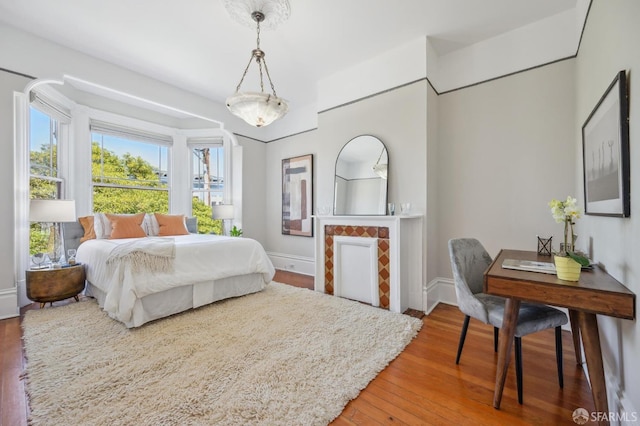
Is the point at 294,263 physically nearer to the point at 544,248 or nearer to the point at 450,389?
the point at 450,389

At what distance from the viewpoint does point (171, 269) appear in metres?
2.69

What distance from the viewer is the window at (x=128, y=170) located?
418 cm

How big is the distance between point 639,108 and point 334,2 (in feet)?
7.83

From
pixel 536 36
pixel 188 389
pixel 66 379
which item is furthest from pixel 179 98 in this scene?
pixel 536 36

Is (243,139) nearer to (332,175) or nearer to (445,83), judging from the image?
(332,175)

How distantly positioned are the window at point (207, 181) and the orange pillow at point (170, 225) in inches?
35.4

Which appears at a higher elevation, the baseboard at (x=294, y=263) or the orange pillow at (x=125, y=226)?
the orange pillow at (x=125, y=226)

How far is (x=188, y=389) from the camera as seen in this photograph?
1631mm

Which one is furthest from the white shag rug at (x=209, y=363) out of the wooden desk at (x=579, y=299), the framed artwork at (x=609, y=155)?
the framed artwork at (x=609, y=155)

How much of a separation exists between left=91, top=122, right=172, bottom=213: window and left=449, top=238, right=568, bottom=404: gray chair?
16.1 feet

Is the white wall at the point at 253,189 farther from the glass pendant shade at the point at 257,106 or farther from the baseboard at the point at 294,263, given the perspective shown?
the glass pendant shade at the point at 257,106

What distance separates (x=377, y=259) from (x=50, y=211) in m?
3.70

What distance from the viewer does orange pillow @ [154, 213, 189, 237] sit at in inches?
160

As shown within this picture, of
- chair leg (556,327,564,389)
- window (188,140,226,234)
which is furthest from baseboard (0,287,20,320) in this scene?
chair leg (556,327,564,389)
